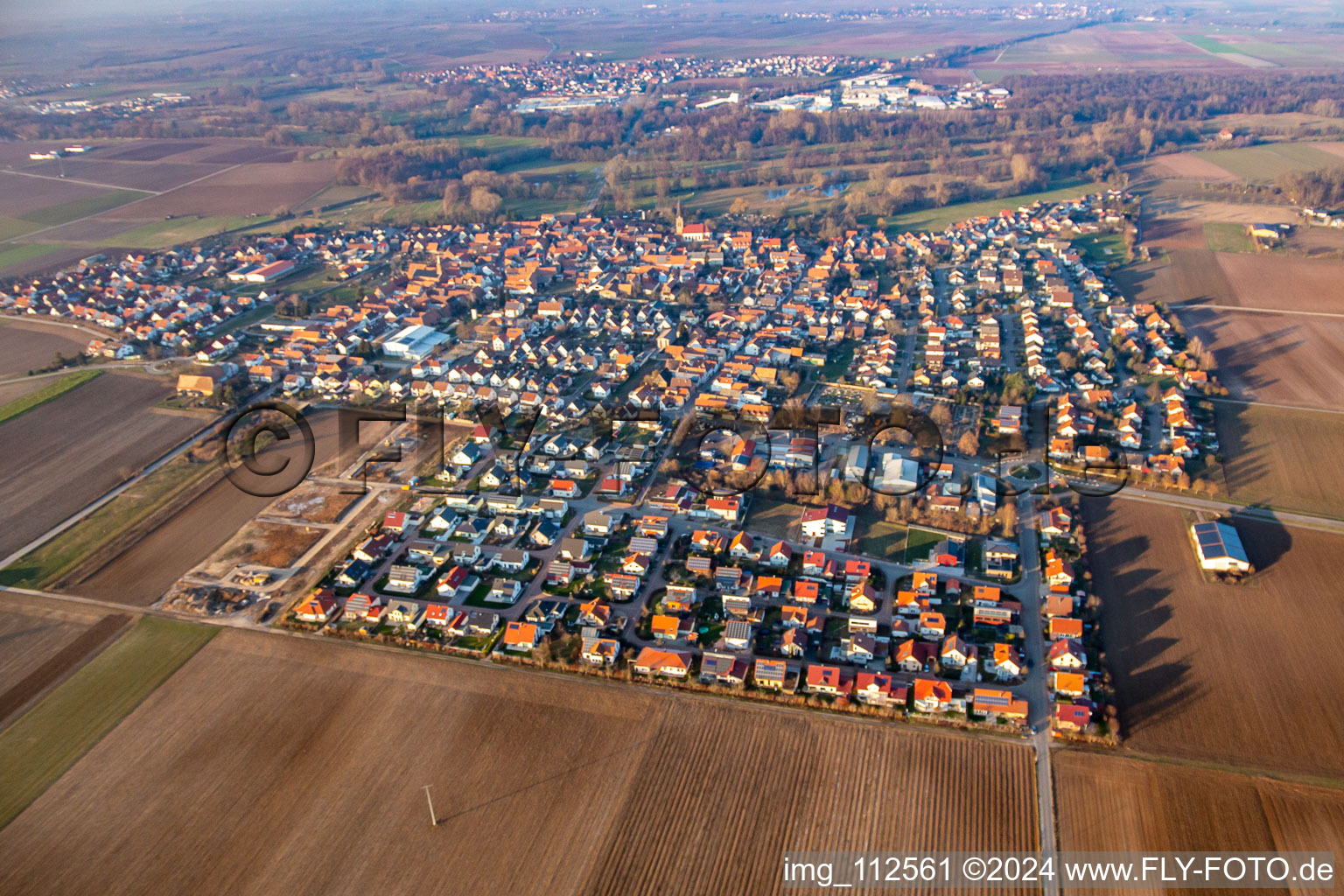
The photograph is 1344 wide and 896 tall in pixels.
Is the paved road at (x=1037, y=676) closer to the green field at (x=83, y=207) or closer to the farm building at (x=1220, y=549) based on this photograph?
the farm building at (x=1220, y=549)

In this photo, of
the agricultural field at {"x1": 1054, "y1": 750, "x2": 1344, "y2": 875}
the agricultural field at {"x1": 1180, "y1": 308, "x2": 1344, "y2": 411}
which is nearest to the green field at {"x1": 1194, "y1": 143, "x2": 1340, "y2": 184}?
the agricultural field at {"x1": 1180, "y1": 308, "x2": 1344, "y2": 411}

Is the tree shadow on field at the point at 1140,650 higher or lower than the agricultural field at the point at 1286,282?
lower

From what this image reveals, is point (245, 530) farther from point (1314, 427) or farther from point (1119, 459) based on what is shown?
point (1314, 427)

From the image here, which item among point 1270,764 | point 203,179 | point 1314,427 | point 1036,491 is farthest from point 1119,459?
point 203,179

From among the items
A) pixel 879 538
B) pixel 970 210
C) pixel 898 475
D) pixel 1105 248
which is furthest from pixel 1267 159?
pixel 879 538

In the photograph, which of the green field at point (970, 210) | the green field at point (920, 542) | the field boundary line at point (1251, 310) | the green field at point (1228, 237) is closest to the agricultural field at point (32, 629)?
the green field at point (920, 542)

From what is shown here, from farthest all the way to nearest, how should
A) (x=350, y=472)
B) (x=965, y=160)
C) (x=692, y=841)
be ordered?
(x=965, y=160) → (x=350, y=472) → (x=692, y=841)
